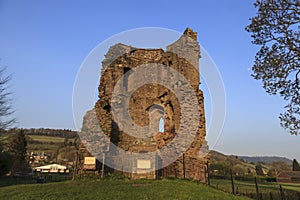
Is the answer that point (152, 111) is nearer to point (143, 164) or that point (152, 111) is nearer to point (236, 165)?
point (143, 164)

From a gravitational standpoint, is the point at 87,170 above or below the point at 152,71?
below

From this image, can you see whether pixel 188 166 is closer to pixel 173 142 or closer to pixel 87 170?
pixel 173 142

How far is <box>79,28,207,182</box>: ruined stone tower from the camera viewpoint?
15.3 meters

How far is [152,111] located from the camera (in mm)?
22422

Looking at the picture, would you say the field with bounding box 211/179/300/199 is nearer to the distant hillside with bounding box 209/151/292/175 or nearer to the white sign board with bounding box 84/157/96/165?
the white sign board with bounding box 84/157/96/165

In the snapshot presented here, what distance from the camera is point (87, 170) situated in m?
13.2

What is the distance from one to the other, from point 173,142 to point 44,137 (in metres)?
80.2

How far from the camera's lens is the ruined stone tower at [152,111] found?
1527 cm

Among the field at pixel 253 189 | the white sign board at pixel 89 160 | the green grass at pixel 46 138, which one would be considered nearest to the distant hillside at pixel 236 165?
the field at pixel 253 189

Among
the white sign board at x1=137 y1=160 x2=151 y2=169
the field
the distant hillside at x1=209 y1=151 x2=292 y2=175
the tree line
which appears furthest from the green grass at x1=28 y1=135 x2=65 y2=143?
the white sign board at x1=137 y1=160 x2=151 y2=169

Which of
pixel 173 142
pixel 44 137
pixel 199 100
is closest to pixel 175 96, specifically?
pixel 199 100

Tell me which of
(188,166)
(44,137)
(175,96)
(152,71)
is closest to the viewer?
(188,166)

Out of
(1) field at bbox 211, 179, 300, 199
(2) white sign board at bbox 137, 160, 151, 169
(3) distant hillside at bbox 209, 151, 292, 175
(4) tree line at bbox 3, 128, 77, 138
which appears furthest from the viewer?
(4) tree line at bbox 3, 128, 77, 138

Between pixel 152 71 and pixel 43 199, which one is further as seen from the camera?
pixel 152 71
